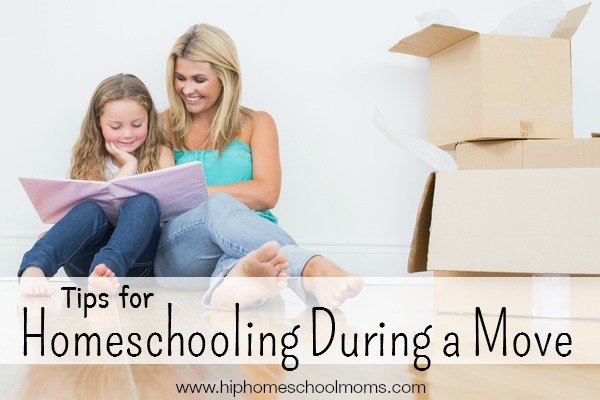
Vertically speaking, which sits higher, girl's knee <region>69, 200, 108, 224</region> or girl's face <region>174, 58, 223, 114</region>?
girl's face <region>174, 58, 223, 114</region>

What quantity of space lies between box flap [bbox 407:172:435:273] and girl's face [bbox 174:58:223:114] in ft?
2.69

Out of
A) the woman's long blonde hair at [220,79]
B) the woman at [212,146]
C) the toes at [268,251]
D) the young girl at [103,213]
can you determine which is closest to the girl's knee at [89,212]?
the young girl at [103,213]

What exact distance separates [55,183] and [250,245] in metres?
0.43

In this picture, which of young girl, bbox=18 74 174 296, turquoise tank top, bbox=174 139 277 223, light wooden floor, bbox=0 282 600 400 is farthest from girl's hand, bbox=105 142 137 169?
light wooden floor, bbox=0 282 600 400

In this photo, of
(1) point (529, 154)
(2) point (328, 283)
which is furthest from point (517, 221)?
(1) point (529, 154)

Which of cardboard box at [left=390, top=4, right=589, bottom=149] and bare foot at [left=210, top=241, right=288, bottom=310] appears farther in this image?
cardboard box at [left=390, top=4, right=589, bottom=149]

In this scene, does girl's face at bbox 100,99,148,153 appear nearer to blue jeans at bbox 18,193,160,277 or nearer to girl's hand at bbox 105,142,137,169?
girl's hand at bbox 105,142,137,169

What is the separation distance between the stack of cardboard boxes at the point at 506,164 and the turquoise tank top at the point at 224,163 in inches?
18.7

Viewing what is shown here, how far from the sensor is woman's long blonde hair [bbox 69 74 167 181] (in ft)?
5.36

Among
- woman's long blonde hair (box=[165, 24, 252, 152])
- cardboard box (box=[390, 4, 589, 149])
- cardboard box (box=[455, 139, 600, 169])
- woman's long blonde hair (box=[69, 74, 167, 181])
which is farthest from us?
woman's long blonde hair (box=[165, 24, 252, 152])

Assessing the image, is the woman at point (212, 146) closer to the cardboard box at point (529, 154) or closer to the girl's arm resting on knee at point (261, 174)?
the girl's arm resting on knee at point (261, 174)

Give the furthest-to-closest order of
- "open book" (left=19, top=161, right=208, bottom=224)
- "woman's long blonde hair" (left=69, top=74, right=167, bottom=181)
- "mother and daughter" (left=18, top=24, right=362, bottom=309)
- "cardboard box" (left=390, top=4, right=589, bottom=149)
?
"woman's long blonde hair" (left=69, top=74, right=167, bottom=181) → "cardboard box" (left=390, top=4, right=589, bottom=149) → "open book" (left=19, top=161, right=208, bottom=224) → "mother and daughter" (left=18, top=24, right=362, bottom=309)

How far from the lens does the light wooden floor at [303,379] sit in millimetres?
579

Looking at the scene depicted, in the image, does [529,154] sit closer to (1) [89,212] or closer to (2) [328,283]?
(2) [328,283]
